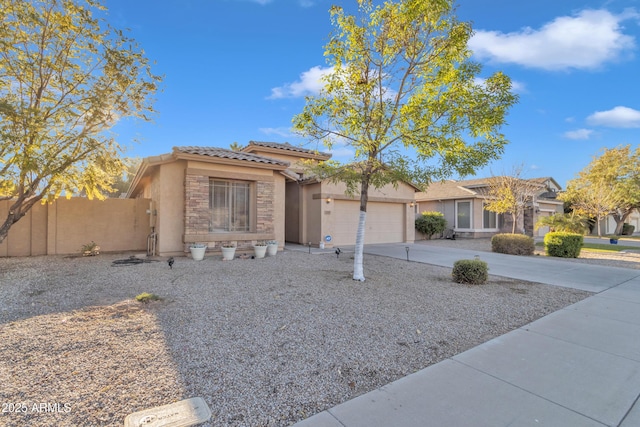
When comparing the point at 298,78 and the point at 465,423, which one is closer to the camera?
the point at 465,423

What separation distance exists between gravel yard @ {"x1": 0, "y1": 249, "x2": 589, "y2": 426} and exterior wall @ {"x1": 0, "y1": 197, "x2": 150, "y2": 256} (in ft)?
12.2

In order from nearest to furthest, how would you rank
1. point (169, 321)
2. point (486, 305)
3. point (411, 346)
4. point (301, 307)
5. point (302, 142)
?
point (411, 346), point (169, 321), point (301, 307), point (486, 305), point (302, 142)

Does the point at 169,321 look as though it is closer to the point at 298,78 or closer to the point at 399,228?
the point at 298,78

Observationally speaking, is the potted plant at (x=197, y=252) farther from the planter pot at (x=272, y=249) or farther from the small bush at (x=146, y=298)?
the small bush at (x=146, y=298)

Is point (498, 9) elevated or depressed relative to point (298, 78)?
elevated

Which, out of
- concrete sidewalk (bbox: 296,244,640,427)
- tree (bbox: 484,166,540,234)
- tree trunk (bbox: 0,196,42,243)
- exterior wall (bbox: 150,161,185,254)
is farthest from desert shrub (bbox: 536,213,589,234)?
tree trunk (bbox: 0,196,42,243)

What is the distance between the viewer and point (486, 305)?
232 inches

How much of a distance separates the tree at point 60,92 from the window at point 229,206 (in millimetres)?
3321

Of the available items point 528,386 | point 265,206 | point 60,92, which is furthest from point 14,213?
point 528,386

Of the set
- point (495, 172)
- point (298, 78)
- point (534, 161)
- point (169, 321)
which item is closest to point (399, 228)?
point (495, 172)

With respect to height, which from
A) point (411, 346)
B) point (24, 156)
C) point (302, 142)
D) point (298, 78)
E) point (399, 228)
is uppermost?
point (298, 78)

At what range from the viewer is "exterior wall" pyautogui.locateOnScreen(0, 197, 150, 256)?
1088 cm

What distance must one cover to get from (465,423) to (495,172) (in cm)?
1914

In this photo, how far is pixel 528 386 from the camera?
3.07 m
